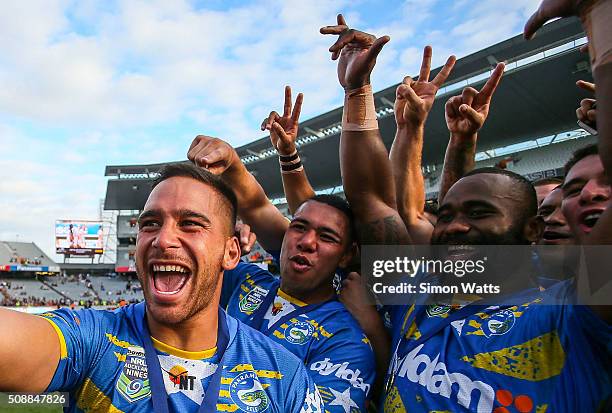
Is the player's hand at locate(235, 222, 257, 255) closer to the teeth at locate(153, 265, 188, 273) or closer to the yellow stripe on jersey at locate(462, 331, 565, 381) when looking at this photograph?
the teeth at locate(153, 265, 188, 273)

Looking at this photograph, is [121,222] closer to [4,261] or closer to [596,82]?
[4,261]

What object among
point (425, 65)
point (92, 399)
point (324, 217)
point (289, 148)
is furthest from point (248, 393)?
point (425, 65)

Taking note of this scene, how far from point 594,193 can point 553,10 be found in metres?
0.96

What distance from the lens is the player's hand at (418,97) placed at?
3.01m

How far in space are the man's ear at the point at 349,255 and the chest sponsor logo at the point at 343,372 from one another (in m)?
0.70

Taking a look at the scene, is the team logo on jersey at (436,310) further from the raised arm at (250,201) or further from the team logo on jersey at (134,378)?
the raised arm at (250,201)

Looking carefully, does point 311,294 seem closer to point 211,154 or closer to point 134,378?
point 211,154

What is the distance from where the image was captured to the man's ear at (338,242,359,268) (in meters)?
2.70

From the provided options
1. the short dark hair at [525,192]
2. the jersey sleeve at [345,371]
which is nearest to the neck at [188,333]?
the jersey sleeve at [345,371]

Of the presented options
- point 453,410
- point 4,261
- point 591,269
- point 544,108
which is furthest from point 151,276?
point 4,261

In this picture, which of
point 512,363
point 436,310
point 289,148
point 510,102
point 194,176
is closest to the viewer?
point 512,363

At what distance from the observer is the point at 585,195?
1.98 m

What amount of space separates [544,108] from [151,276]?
25.2 meters

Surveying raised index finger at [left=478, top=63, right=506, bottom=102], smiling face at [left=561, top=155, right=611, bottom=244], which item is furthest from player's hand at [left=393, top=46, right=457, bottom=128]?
smiling face at [left=561, top=155, right=611, bottom=244]
